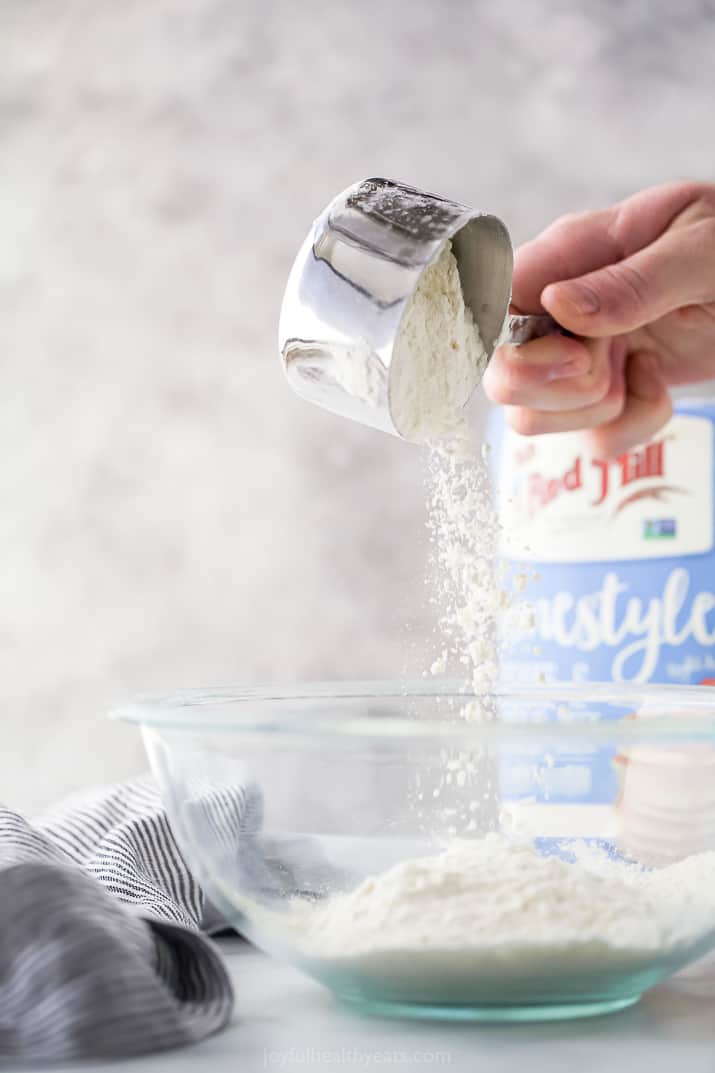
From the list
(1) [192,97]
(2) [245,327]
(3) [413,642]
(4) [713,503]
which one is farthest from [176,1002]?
(1) [192,97]

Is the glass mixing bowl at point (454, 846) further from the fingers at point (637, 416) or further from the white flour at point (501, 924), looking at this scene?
the fingers at point (637, 416)

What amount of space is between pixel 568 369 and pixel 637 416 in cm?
19

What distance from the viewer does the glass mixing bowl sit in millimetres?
431

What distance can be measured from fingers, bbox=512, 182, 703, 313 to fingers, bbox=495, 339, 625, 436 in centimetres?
6

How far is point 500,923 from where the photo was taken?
435mm

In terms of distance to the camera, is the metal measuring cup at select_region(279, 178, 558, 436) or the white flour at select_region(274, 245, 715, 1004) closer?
the white flour at select_region(274, 245, 715, 1004)

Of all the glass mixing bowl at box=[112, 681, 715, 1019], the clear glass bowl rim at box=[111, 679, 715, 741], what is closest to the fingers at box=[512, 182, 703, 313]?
the clear glass bowl rim at box=[111, 679, 715, 741]

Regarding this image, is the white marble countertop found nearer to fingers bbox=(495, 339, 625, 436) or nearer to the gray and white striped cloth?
the gray and white striped cloth

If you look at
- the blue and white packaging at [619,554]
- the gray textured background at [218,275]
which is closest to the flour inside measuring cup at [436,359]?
the blue and white packaging at [619,554]

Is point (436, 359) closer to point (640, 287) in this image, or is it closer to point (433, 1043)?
point (640, 287)

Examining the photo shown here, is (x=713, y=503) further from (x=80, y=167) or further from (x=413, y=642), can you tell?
(x=80, y=167)

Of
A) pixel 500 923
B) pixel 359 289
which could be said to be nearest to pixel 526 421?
pixel 359 289

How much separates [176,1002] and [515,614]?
1.10ft

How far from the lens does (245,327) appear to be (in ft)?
5.86
